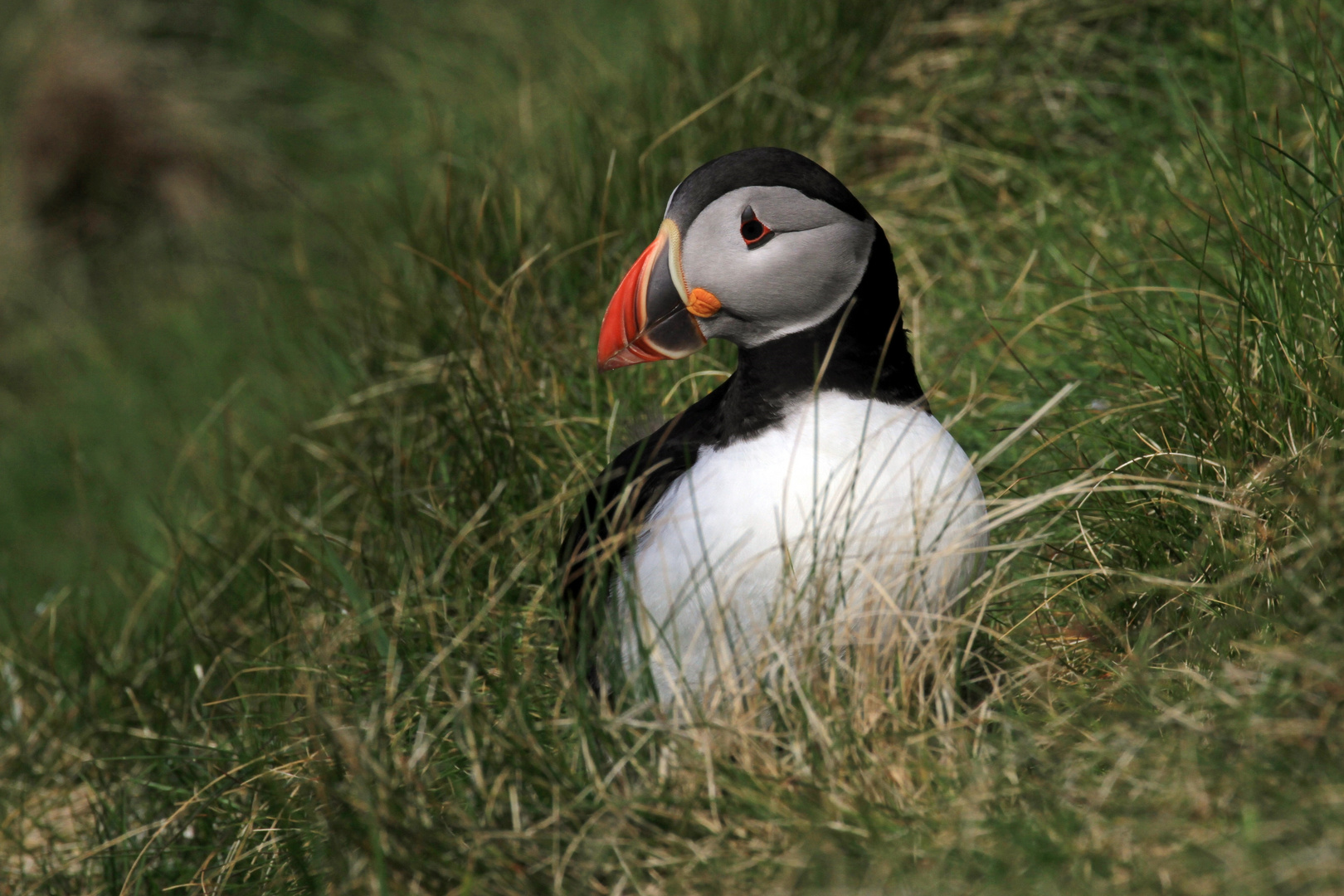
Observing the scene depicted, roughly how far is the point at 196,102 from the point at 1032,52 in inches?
237

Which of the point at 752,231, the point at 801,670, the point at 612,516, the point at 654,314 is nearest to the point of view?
the point at 801,670

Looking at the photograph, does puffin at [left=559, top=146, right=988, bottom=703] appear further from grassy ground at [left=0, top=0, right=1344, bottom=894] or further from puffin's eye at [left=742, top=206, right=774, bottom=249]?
grassy ground at [left=0, top=0, right=1344, bottom=894]

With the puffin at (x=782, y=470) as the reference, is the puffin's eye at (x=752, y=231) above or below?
above

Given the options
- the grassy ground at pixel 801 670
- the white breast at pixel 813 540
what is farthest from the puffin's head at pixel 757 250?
the grassy ground at pixel 801 670

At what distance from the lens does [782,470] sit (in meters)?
2.24

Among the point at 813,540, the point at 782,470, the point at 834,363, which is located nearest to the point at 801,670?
the point at 813,540

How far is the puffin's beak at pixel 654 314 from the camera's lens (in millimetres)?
2373

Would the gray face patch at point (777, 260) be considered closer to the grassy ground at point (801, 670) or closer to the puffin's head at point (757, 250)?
the puffin's head at point (757, 250)

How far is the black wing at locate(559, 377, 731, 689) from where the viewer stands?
2.36 m

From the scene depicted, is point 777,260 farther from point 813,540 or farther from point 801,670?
point 801,670

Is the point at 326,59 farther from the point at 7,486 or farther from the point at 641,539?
the point at 641,539

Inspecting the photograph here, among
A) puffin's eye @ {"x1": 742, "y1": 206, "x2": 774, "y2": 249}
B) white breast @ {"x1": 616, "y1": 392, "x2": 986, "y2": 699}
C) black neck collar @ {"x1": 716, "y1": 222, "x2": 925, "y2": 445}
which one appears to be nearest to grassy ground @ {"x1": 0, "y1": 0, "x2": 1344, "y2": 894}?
white breast @ {"x1": 616, "y1": 392, "x2": 986, "y2": 699}

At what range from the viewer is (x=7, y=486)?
23.8ft

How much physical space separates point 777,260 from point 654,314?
0.91 feet
